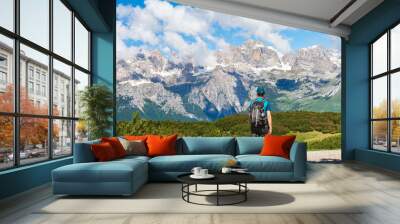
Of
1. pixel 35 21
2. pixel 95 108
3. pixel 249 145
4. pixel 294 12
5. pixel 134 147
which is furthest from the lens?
pixel 294 12

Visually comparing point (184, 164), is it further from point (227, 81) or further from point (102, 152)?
point (227, 81)

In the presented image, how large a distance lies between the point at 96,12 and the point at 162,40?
22.8 ft

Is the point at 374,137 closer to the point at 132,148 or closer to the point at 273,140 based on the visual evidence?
the point at 273,140

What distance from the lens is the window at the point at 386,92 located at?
8.32 metres

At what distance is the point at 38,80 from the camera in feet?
20.0

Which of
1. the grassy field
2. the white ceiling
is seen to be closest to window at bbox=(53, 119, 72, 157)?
the white ceiling

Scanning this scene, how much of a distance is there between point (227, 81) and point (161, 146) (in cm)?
860

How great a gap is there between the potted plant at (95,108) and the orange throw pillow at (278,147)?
3.57 metres

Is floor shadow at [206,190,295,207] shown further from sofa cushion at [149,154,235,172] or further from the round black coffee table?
sofa cushion at [149,154,235,172]

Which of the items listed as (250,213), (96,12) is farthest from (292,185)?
(96,12)

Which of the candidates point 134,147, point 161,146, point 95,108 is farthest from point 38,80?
point 161,146

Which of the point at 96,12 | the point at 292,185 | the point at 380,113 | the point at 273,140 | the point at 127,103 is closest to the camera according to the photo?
the point at 292,185

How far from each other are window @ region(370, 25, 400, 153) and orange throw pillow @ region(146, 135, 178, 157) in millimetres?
4922

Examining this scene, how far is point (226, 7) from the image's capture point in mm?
9359
